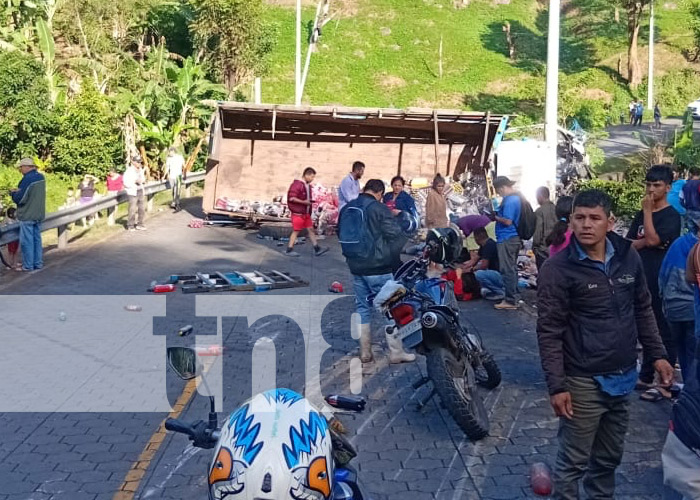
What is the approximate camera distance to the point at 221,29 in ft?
102

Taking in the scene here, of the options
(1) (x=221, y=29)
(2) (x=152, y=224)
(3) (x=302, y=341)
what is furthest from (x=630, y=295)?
(1) (x=221, y=29)

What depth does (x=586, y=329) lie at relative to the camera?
13.6 ft

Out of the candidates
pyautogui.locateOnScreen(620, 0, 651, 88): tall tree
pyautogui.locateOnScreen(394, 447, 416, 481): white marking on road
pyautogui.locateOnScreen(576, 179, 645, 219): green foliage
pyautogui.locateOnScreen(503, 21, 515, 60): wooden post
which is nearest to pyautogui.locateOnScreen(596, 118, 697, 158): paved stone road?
pyautogui.locateOnScreen(576, 179, 645, 219): green foliage

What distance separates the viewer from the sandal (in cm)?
649

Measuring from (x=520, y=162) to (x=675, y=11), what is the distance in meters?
48.6

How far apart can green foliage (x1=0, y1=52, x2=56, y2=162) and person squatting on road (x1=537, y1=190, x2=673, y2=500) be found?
25665 mm

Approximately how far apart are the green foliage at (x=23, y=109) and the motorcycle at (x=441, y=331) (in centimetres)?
2329

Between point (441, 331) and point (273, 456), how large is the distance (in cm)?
311

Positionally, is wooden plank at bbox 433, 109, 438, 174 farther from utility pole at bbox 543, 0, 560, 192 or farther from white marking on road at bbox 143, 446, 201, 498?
white marking on road at bbox 143, 446, 201, 498

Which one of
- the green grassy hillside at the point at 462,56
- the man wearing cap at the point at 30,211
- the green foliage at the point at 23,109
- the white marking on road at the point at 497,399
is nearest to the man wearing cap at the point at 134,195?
the man wearing cap at the point at 30,211

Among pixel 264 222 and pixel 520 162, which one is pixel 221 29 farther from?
pixel 520 162

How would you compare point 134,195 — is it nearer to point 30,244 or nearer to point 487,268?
point 30,244

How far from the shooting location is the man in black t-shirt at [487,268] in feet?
35.7

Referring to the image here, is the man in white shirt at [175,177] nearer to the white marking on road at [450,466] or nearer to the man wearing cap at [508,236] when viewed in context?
the man wearing cap at [508,236]
